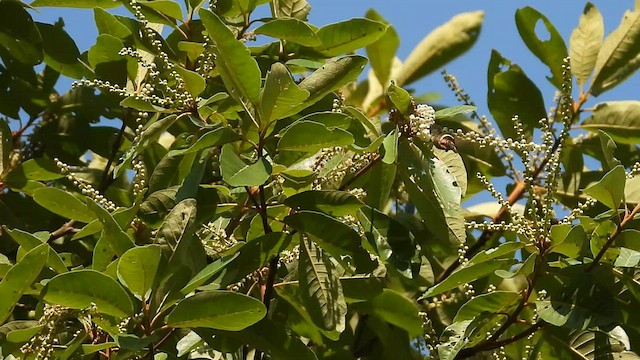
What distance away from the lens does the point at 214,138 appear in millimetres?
1602

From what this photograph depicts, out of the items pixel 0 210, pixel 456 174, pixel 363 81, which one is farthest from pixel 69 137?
pixel 456 174

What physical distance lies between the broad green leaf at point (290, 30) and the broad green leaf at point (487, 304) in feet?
1.97

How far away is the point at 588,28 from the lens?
243cm

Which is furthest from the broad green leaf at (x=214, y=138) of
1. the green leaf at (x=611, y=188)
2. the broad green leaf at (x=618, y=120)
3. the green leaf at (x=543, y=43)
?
the broad green leaf at (x=618, y=120)

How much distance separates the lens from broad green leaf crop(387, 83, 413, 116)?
1729 mm

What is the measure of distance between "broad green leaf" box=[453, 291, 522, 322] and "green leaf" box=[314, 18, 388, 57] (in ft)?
1.85

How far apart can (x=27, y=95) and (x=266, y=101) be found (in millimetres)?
1224

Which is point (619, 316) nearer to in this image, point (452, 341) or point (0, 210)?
point (452, 341)

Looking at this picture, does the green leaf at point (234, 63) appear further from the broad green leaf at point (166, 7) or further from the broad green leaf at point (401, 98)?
the broad green leaf at point (166, 7)

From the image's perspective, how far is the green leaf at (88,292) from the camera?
4.97 ft

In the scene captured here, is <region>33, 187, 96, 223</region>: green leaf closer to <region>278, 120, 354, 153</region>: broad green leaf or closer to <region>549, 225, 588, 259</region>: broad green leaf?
<region>278, 120, 354, 153</region>: broad green leaf

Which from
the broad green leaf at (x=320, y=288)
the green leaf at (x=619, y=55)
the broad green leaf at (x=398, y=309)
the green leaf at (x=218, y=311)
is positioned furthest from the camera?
the green leaf at (x=619, y=55)

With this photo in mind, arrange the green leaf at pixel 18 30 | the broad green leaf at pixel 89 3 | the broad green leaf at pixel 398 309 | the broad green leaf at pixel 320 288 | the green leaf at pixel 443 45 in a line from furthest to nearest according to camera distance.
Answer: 1. the green leaf at pixel 443 45
2. the green leaf at pixel 18 30
3. the broad green leaf at pixel 89 3
4. the broad green leaf at pixel 398 309
5. the broad green leaf at pixel 320 288

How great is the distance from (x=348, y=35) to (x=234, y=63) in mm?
456
